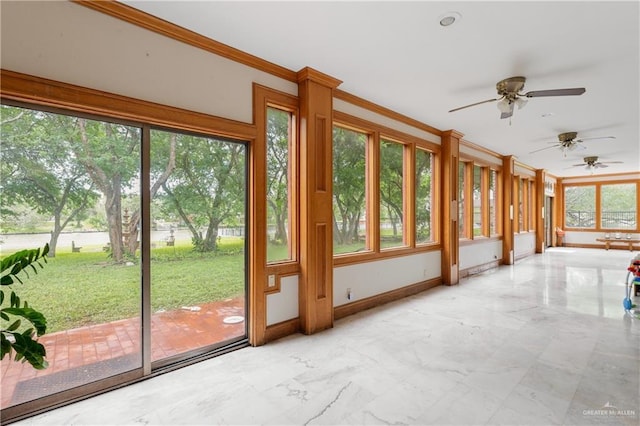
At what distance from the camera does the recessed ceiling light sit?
2.45 m

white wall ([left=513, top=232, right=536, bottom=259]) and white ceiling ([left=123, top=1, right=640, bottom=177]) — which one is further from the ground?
white ceiling ([left=123, top=1, right=640, bottom=177])

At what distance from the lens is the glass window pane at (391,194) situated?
5.03m

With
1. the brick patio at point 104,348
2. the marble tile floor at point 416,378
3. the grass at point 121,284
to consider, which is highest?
the grass at point 121,284

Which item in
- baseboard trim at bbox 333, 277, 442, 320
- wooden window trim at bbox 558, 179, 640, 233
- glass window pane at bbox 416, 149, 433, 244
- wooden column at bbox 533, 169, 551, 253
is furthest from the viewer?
wooden window trim at bbox 558, 179, 640, 233

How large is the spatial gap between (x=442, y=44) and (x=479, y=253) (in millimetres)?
5840

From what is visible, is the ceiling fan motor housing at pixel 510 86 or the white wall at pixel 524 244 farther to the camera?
the white wall at pixel 524 244

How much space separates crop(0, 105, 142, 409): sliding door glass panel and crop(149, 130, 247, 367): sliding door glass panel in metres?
0.20

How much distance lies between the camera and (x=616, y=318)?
413 cm

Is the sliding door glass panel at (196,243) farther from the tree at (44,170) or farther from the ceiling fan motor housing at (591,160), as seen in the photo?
the ceiling fan motor housing at (591,160)

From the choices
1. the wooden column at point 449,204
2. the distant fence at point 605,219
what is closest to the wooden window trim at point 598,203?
the distant fence at point 605,219

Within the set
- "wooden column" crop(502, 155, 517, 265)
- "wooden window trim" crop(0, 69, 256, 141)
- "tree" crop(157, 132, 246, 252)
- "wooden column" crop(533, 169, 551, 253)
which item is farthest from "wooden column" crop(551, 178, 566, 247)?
"wooden window trim" crop(0, 69, 256, 141)

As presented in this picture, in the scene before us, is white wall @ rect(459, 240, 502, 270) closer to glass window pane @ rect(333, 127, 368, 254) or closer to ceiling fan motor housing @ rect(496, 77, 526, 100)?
glass window pane @ rect(333, 127, 368, 254)

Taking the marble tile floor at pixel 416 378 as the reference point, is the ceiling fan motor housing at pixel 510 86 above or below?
above

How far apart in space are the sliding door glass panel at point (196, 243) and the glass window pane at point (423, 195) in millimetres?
3574
